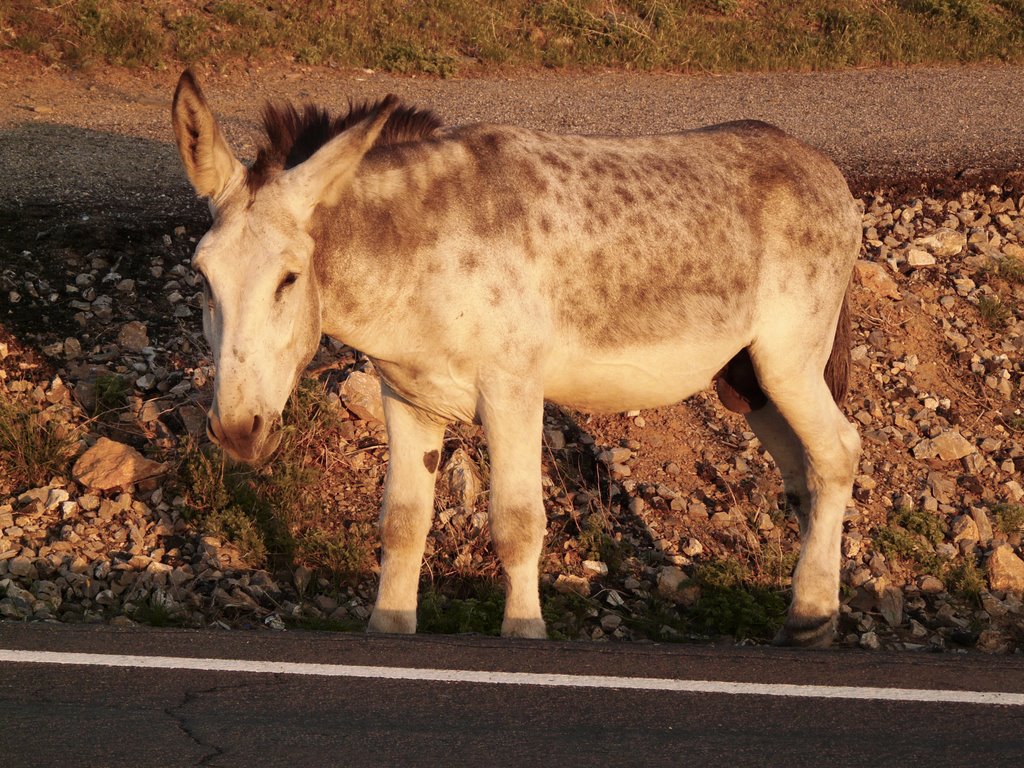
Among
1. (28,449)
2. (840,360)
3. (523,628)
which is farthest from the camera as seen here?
(28,449)

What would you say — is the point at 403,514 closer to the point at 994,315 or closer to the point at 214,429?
the point at 214,429

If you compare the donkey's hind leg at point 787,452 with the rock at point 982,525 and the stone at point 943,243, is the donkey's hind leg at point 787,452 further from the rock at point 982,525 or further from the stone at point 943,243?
the stone at point 943,243

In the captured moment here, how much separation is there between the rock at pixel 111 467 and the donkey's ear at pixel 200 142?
2996 millimetres

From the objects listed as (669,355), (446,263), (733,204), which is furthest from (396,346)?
(733,204)

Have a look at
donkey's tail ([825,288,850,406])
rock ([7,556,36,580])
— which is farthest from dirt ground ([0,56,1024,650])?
rock ([7,556,36,580])

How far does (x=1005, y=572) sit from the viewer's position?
7.86m

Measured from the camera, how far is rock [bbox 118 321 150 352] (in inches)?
344

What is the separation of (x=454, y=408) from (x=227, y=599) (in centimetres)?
200

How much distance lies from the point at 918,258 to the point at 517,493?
19.4 ft

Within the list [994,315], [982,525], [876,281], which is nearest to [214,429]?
[982,525]

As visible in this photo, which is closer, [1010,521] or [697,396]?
[1010,521]

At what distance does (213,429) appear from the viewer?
481 centimetres

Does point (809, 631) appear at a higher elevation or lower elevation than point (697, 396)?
lower

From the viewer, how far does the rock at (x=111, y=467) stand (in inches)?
300
